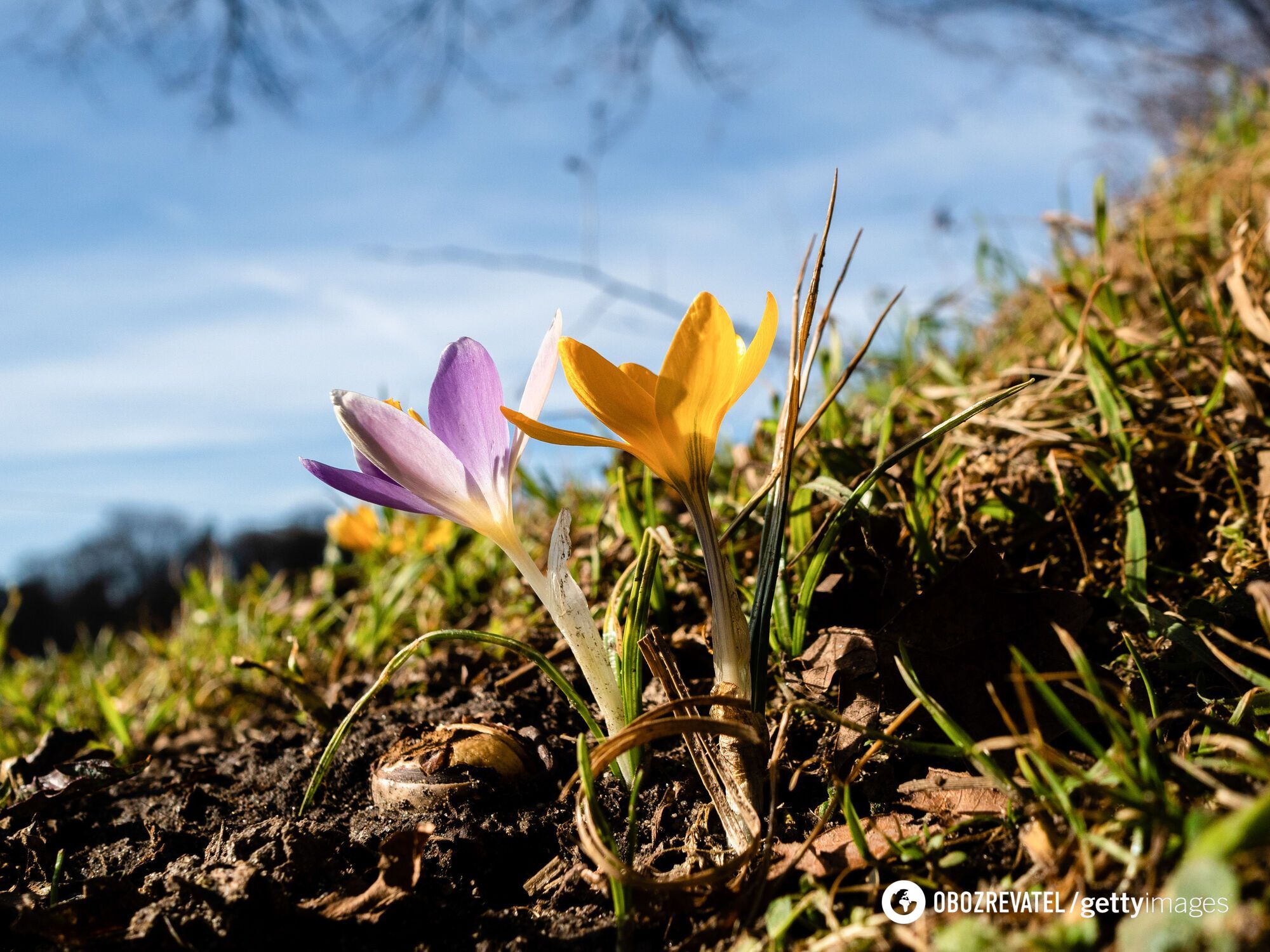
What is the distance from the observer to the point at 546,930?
108 centimetres

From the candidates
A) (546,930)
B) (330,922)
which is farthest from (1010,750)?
(330,922)

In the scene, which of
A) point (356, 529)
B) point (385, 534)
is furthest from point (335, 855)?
point (385, 534)

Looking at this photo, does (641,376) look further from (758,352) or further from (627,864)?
(627,864)

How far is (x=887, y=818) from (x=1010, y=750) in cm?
22

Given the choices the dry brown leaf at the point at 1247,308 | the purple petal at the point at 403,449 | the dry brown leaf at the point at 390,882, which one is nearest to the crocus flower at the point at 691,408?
the purple petal at the point at 403,449

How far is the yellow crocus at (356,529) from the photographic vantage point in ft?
10.3

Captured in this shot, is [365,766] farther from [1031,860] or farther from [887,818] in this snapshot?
[1031,860]

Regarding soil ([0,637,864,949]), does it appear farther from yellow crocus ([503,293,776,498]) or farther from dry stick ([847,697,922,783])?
yellow crocus ([503,293,776,498])

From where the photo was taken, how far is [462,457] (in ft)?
3.69

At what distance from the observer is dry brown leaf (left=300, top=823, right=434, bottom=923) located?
108 cm

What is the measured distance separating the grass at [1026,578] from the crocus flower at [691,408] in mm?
78

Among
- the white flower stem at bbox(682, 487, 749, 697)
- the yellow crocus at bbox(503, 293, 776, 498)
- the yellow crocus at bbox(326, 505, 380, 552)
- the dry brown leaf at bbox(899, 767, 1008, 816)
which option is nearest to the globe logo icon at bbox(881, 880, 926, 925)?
the dry brown leaf at bbox(899, 767, 1008, 816)

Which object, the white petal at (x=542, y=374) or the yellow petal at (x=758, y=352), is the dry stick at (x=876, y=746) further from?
the white petal at (x=542, y=374)

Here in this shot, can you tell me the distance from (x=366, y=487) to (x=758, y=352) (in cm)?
51
